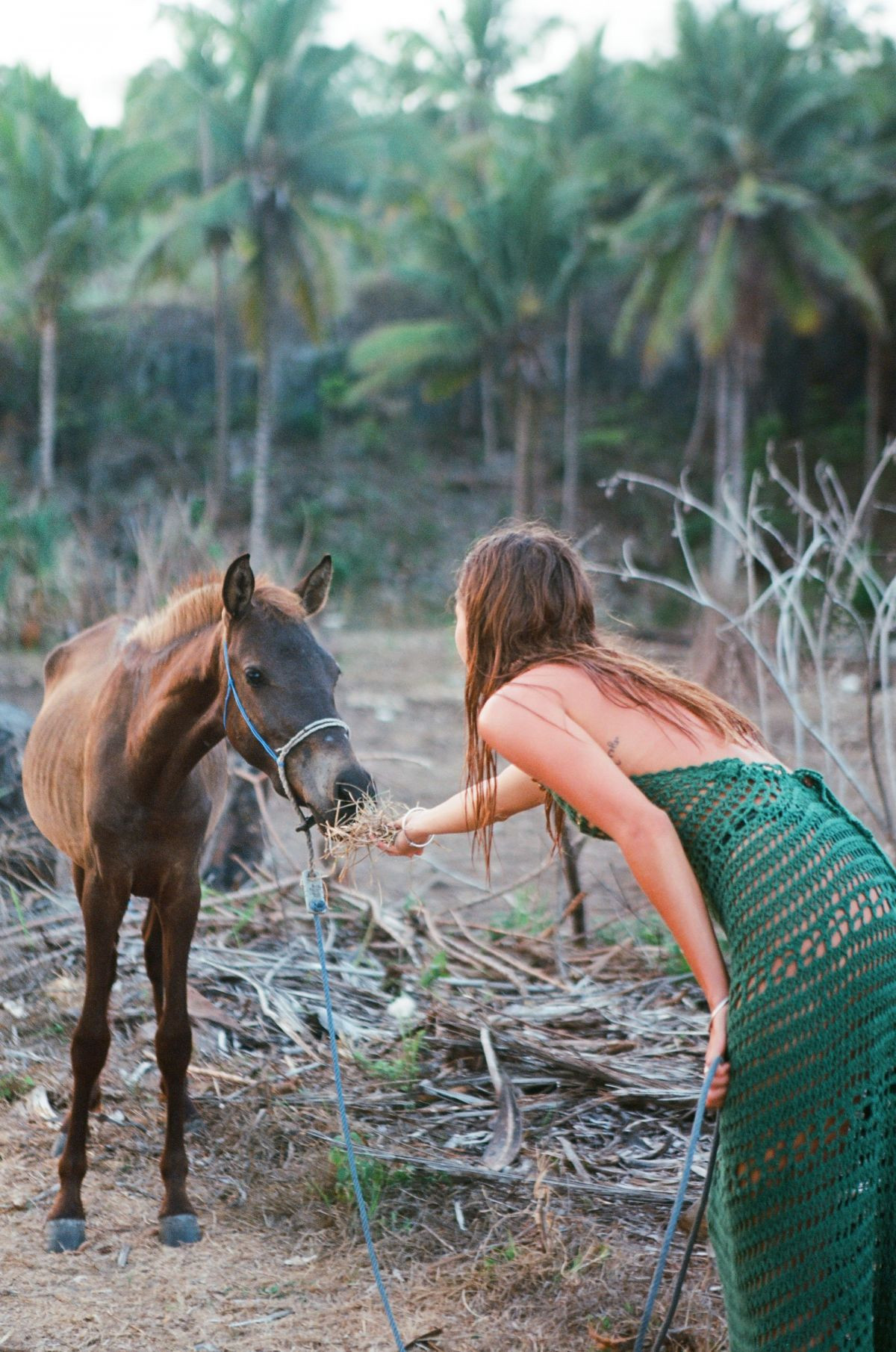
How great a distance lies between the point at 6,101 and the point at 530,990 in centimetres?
2997

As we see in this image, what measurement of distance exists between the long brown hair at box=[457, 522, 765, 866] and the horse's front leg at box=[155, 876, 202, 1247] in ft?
5.44

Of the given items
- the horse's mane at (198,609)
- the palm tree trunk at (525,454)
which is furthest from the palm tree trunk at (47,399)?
the horse's mane at (198,609)

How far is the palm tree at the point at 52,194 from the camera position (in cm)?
2700

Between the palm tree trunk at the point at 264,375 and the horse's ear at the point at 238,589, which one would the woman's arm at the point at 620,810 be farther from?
the palm tree trunk at the point at 264,375

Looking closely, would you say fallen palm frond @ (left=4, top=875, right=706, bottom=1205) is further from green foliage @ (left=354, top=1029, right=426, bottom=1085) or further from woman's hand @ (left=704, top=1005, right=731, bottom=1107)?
woman's hand @ (left=704, top=1005, right=731, bottom=1107)

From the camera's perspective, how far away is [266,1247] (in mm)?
3594

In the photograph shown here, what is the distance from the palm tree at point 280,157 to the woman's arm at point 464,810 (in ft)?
81.4

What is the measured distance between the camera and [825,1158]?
6.45ft

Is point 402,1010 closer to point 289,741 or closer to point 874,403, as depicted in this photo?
point 289,741

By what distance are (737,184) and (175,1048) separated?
27464mm

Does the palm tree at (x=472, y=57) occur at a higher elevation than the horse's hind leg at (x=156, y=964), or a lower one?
higher

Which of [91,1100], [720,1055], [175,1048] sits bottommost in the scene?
[91,1100]

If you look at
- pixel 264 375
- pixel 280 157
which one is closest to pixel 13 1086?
pixel 264 375

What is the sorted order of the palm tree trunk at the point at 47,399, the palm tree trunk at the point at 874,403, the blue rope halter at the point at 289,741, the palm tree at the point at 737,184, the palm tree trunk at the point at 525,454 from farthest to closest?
the palm tree trunk at the point at 874,403 < the palm tree trunk at the point at 525,454 < the palm tree trunk at the point at 47,399 < the palm tree at the point at 737,184 < the blue rope halter at the point at 289,741
